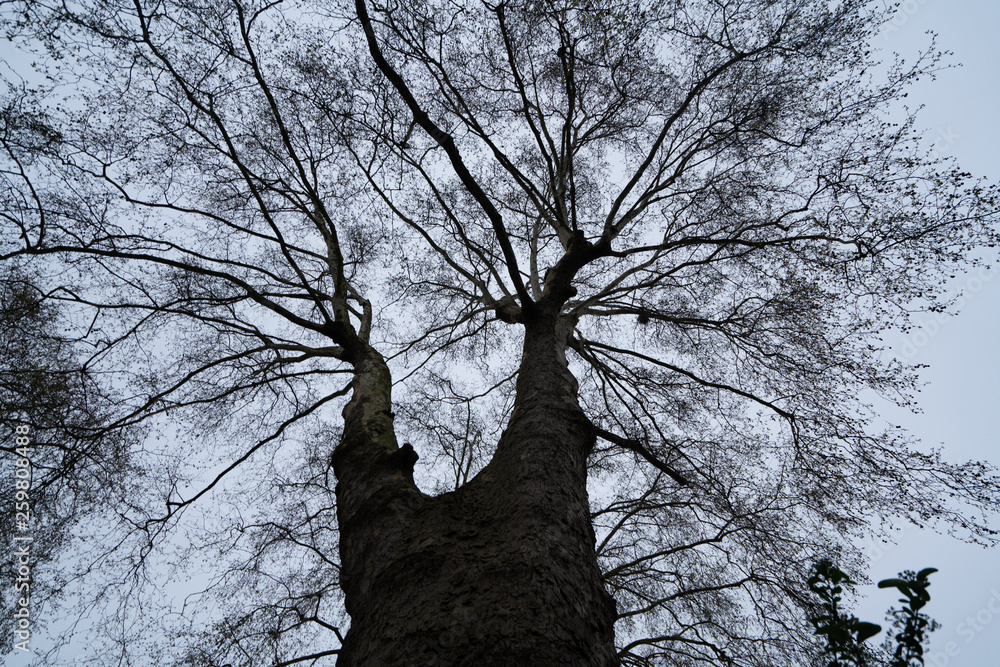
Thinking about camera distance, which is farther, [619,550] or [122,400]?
[619,550]

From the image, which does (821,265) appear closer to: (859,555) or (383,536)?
(859,555)

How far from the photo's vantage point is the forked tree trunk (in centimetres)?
143

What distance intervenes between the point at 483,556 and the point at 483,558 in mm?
13

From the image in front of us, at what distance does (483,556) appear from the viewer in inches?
69.7

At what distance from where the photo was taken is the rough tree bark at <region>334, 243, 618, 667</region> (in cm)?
143

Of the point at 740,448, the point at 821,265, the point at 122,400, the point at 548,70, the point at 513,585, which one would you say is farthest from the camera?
the point at 548,70

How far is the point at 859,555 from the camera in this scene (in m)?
4.16

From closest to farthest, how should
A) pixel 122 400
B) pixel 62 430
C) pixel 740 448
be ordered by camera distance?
pixel 62 430 → pixel 122 400 → pixel 740 448

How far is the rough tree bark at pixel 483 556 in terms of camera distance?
1.43 m

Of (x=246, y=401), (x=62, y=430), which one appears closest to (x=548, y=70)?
(x=246, y=401)

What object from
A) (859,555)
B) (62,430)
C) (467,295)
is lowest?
(859,555)

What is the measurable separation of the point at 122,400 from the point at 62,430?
0.57 meters

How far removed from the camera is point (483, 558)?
176 cm

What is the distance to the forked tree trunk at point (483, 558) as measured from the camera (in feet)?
4.68
